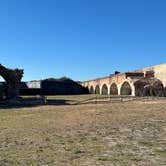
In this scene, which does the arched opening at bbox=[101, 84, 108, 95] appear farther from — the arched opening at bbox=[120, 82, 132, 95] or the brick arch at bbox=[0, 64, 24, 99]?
the brick arch at bbox=[0, 64, 24, 99]

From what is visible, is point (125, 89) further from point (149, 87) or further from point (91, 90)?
point (91, 90)

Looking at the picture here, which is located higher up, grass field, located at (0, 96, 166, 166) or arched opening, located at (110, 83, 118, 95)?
arched opening, located at (110, 83, 118, 95)

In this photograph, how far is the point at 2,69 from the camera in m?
40.9

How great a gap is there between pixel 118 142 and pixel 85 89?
70.7m

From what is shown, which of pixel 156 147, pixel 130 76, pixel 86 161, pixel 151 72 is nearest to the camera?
pixel 86 161

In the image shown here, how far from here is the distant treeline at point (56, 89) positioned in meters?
71.6

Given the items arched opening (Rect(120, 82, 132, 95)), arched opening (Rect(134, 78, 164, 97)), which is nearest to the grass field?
arched opening (Rect(134, 78, 164, 97))

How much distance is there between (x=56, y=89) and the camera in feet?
247

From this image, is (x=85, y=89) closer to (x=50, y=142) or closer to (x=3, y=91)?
(x=3, y=91)

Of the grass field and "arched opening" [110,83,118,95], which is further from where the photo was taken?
"arched opening" [110,83,118,95]

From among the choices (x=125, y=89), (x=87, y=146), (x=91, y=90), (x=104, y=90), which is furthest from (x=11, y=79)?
(x=91, y=90)

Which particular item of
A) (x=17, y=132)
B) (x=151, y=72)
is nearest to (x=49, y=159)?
(x=17, y=132)

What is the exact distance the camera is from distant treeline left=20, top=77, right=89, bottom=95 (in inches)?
2820

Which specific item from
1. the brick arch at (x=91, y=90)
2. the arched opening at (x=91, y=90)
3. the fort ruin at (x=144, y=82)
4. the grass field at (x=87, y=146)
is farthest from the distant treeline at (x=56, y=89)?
the grass field at (x=87, y=146)
